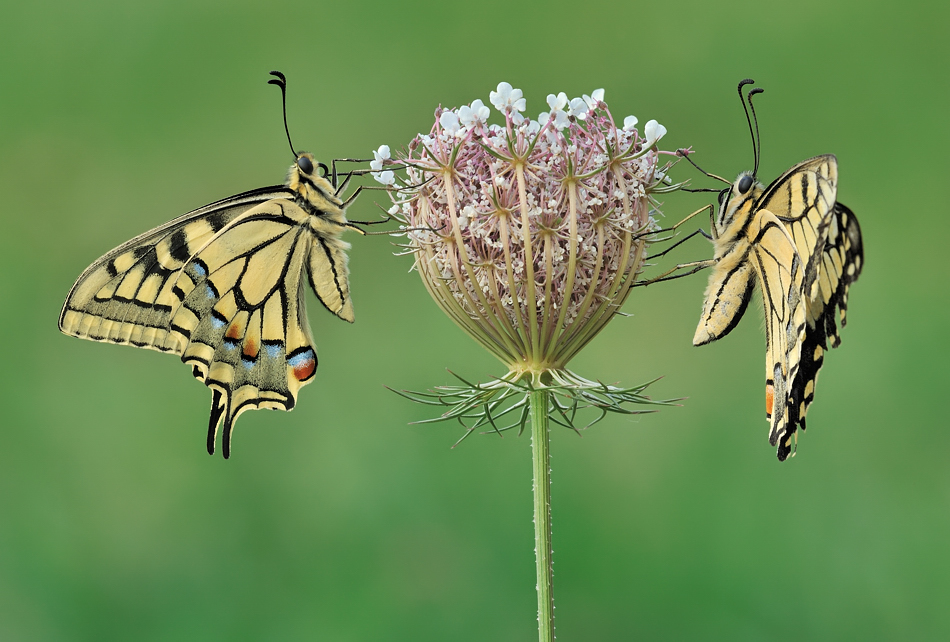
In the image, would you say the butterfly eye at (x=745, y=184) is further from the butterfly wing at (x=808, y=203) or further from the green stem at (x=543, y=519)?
the green stem at (x=543, y=519)

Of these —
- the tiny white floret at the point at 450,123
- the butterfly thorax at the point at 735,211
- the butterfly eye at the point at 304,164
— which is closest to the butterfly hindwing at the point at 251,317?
the butterfly eye at the point at 304,164

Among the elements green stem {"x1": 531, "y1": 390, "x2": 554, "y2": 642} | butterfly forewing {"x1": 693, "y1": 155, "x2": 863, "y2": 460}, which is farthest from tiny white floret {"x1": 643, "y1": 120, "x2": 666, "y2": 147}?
green stem {"x1": 531, "y1": 390, "x2": 554, "y2": 642}

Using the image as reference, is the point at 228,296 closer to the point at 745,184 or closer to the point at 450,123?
the point at 450,123

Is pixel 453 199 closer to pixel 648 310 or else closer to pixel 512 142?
pixel 512 142

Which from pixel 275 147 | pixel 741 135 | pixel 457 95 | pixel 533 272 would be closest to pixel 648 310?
pixel 741 135

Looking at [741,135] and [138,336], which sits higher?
[741,135]

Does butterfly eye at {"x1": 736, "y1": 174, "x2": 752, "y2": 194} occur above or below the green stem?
above

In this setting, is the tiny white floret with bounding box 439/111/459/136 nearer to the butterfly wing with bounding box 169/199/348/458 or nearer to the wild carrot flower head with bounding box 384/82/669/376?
the wild carrot flower head with bounding box 384/82/669/376
